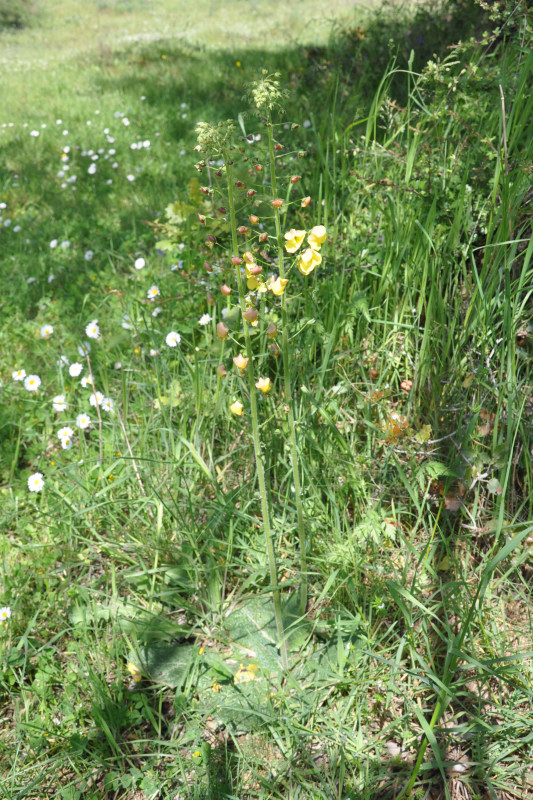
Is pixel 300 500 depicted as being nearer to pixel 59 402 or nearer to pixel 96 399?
pixel 96 399

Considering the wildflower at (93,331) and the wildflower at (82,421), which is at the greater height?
the wildflower at (93,331)

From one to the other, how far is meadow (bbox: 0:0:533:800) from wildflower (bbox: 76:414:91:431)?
5 centimetres

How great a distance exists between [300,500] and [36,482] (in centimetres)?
126

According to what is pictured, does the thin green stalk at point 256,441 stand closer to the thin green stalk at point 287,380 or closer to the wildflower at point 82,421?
the thin green stalk at point 287,380

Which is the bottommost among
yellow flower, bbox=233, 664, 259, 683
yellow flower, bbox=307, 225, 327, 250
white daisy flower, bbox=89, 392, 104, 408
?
yellow flower, bbox=233, 664, 259, 683

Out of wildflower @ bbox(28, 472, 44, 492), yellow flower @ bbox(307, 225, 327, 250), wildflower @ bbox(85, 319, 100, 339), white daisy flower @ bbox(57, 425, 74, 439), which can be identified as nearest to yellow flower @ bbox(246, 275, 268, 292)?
yellow flower @ bbox(307, 225, 327, 250)

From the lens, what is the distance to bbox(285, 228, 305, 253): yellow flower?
49.6 inches

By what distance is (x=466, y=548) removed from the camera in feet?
5.65

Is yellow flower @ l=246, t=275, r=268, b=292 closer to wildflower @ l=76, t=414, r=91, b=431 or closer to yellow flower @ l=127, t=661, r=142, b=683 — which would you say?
yellow flower @ l=127, t=661, r=142, b=683

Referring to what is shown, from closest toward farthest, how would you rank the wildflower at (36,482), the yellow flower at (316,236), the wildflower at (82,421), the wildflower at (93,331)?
the yellow flower at (316,236), the wildflower at (36,482), the wildflower at (82,421), the wildflower at (93,331)

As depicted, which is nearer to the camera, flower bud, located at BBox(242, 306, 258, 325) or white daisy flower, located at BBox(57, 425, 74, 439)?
flower bud, located at BBox(242, 306, 258, 325)

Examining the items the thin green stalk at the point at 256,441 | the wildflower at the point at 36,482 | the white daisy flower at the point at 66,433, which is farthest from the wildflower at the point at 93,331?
the thin green stalk at the point at 256,441

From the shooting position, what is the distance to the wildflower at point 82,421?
2324 mm

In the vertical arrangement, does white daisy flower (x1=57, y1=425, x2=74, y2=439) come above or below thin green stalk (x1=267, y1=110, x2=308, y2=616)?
below
